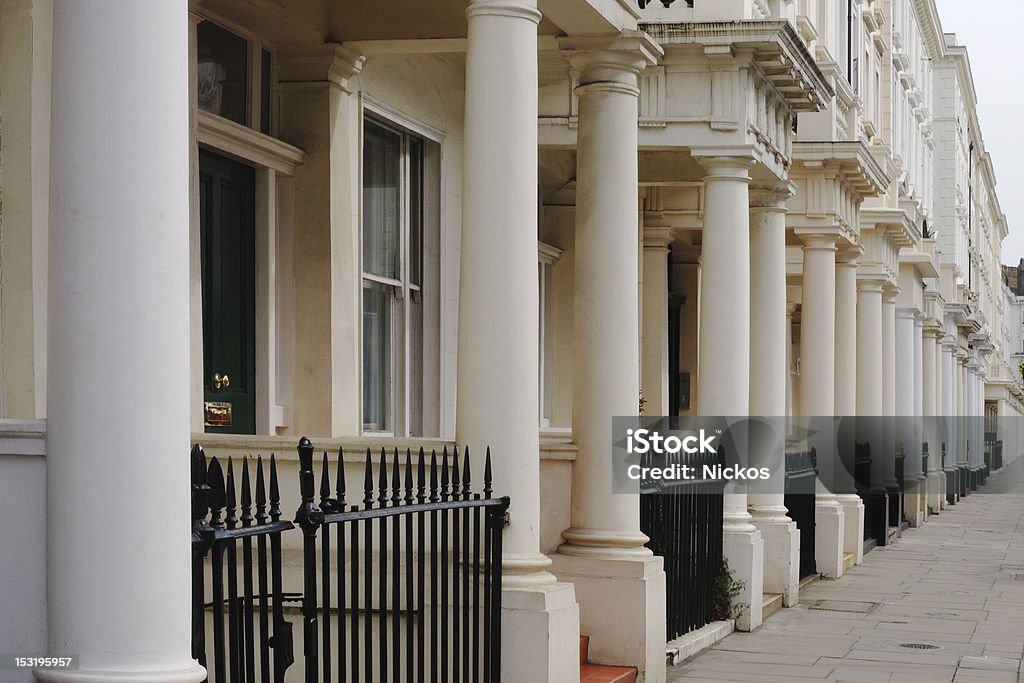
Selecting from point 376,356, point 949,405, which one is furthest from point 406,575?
point 949,405

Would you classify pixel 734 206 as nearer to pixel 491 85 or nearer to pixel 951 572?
pixel 491 85

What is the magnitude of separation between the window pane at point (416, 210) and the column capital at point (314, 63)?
2262 mm

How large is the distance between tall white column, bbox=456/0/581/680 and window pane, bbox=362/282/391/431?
413cm

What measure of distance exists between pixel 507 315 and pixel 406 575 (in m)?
1.60

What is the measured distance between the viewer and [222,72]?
32.9 feet

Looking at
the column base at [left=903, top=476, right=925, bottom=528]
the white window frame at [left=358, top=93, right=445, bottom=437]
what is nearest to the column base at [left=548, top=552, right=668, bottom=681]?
the white window frame at [left=358, top=93, right=445, bottom=437]

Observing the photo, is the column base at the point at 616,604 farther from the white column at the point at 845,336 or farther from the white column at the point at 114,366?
the white column at the point at 845,336

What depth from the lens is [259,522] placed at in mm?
5379

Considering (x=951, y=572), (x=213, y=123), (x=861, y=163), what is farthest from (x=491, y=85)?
(x=951, y=572)

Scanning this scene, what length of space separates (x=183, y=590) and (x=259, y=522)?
70 centimetres

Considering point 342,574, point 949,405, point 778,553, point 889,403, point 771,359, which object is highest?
point 771,359

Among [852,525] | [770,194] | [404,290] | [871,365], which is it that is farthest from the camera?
[871,365]

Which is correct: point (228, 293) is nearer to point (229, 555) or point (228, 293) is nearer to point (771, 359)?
point (229, 555)

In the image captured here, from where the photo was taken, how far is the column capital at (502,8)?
25.9 feet
